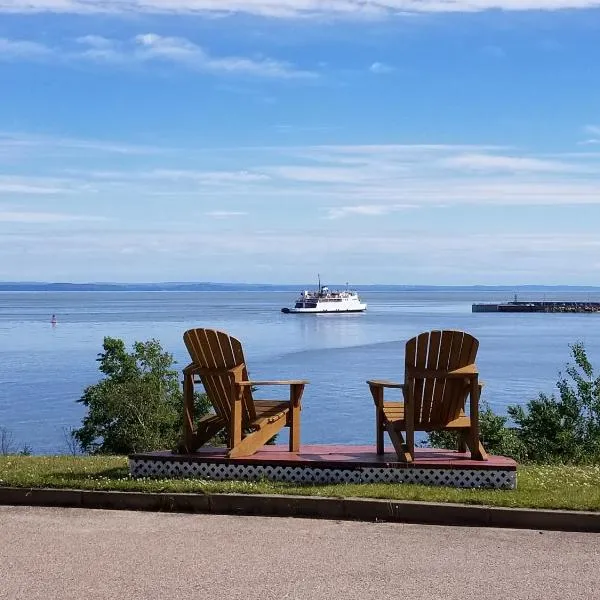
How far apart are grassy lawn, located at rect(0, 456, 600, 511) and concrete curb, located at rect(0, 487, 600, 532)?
152 millimetres

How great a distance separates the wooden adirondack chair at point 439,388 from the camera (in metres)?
8.41

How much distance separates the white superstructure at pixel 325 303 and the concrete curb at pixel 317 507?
12499 cm

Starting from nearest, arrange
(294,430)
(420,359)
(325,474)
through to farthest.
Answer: (325,474)
(420,359)
(294,430)

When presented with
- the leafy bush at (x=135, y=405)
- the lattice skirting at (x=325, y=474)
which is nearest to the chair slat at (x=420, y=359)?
the lattice skirting at (x=325, y=474)

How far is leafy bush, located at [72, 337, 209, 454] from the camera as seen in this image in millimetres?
19869

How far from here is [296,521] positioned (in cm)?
712

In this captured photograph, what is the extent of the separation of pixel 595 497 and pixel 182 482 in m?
3.23

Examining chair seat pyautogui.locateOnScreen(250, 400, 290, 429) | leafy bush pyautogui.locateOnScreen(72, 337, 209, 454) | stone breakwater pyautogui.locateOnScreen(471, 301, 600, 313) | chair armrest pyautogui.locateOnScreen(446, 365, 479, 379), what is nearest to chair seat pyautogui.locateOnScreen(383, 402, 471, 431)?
chair armrest pyautogui.locateOnScreen(446, 365, 479, 379)

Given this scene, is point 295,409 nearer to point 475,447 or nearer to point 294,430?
point 294,430

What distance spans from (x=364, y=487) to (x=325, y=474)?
50cm

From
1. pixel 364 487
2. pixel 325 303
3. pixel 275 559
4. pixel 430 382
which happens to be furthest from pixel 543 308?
pixel 275 559

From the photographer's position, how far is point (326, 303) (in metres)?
137

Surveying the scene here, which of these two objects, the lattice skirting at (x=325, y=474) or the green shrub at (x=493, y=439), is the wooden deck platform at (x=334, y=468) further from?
the green shrub at (x=493, y=439)

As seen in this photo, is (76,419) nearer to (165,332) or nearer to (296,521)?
(296,521)
